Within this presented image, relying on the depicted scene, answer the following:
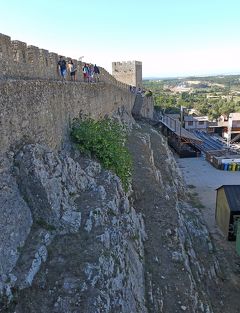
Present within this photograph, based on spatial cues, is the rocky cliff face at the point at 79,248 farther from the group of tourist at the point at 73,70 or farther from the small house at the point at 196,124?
the small house at the point at 196,124

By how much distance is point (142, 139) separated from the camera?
20.6 m

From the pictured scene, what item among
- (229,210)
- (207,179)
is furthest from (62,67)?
(207,179)

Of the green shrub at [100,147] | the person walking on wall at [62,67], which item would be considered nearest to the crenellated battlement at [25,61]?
the person walking on wall at [62,67]

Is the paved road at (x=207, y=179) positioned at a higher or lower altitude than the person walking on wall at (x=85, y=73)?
lower

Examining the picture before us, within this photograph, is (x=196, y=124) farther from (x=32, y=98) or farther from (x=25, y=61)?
(x=32, y=98)

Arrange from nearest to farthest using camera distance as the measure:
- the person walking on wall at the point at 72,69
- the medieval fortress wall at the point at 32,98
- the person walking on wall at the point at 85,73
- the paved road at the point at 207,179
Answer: the medieval fortress wall at the point at 32,98 < the person walking on wall at the point at 72,69 < the person walking on wall at the point at 85,73 < the paved road at the point at 207,179

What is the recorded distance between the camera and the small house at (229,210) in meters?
15.4

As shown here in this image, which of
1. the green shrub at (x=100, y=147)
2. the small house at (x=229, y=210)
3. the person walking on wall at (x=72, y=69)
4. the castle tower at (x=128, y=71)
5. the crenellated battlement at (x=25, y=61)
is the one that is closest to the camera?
the crenellated battlement at (x=25, y=61)

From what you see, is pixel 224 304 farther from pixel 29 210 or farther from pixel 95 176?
pixel 29 210

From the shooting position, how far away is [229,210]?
15367 mm

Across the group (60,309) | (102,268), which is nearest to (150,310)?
(102,268)

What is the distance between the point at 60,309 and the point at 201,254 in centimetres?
872

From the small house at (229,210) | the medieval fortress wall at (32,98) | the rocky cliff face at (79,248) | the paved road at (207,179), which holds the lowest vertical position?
the paved road at (207,179)

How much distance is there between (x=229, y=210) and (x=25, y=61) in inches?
437
